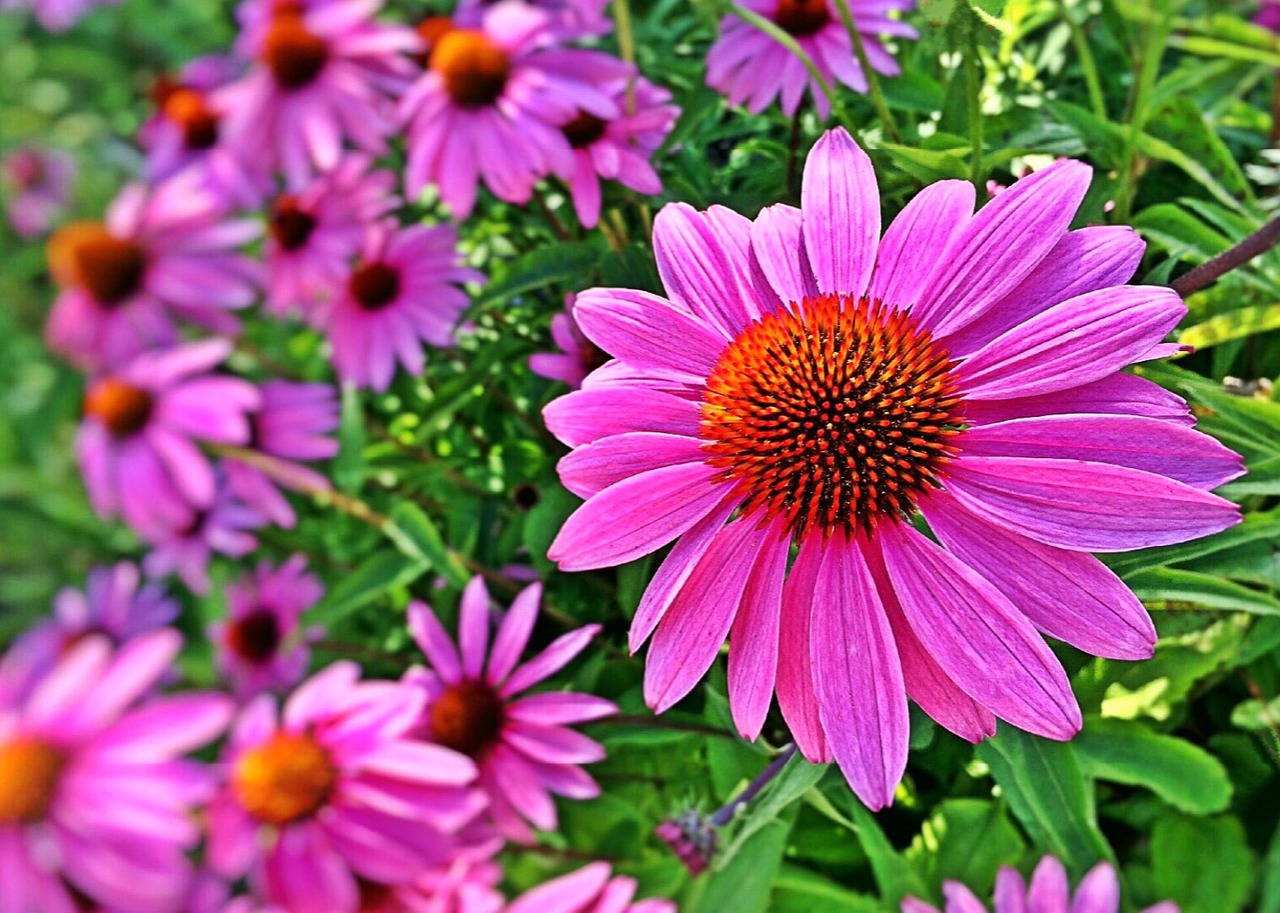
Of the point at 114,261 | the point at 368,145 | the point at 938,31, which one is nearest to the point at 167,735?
the point at 368,145

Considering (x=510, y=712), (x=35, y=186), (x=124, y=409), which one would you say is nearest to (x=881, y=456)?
(x=510, y=712)

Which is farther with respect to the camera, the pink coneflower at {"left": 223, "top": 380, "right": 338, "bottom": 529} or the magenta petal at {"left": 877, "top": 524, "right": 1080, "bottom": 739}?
the pink coneflower at {"left": 223, "top": 380, "right": 338, "bottom": 529}

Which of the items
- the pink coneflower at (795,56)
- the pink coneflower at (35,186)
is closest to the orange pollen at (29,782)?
the pink coneflower at (795,56)

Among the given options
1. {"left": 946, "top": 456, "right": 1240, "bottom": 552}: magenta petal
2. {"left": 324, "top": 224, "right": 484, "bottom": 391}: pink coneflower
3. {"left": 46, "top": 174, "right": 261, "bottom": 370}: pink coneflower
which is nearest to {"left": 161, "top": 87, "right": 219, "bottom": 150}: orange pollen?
{"left": 46, "top": 174, "right": 261, "bottom": 370}: pink coneflower

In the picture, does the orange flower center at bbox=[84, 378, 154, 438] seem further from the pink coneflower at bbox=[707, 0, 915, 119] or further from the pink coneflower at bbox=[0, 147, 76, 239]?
the pink coneflower at bbox=[707, 0, 915, 119]

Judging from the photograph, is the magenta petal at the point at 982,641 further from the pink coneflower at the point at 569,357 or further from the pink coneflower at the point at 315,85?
the pink coneflower at the point at 315,85

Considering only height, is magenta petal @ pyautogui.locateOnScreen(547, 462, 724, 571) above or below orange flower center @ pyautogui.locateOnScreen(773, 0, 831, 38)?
below

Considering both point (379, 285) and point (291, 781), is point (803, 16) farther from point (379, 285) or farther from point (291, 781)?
point (291, 781)
